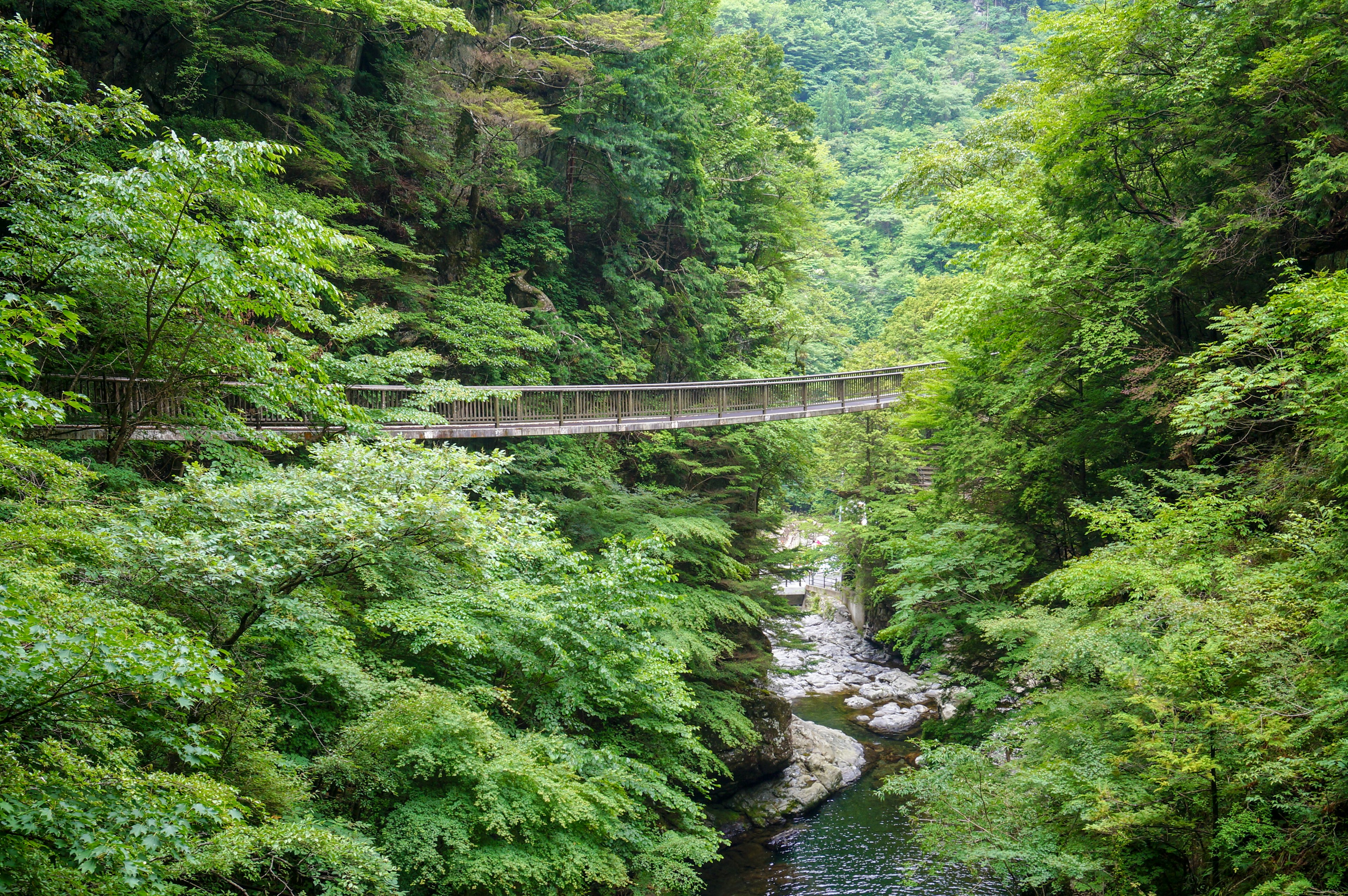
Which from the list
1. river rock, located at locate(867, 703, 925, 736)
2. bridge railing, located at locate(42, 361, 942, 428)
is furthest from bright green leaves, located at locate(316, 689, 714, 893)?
river rock, located at locate(867, 703, 925, 736)

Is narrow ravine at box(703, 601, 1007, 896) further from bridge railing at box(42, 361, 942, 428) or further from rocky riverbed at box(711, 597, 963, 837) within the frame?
bridge railing at box(42, 361, 942, 428)

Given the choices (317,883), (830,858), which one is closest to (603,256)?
(830,858)

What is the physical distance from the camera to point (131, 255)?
5.49 meters

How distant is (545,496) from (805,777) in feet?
22.9

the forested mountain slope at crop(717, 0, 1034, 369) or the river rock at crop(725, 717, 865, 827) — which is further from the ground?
the forested mountain slope at crop(717, 0, 1034, 369)

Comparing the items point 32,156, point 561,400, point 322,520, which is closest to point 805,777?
point 561,400

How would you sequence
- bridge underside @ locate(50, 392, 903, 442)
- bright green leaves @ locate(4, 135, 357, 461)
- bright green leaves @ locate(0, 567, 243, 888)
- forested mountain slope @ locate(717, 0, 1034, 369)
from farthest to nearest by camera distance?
forested mountain slope @ locate(717, 0, 1034, 369)
bridge underside @ locate(50, 392, 903, 442)
bright green leaves @ locate(4, 135, 357, 461)
bright green leaves @ locate(0, 567, 243, 888)

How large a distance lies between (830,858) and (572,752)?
6.30 m

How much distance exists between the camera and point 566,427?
11.4m

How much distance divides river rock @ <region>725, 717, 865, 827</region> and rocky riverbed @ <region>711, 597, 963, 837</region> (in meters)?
0.02

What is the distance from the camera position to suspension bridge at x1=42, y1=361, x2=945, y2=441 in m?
6.94

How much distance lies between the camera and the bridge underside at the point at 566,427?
693cm

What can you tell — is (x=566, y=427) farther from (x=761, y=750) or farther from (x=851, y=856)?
(x=851, y=856)

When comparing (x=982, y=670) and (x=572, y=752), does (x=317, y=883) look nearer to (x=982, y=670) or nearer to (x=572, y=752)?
(x=572, y=752)
